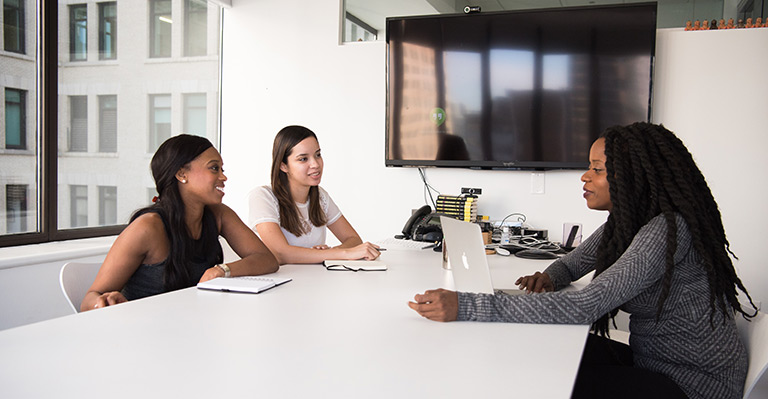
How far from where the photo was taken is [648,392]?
1401 mm

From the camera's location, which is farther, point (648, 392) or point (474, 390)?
point (648, 392)

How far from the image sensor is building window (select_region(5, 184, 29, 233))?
3.22 metres

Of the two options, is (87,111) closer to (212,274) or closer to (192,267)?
(192,267)

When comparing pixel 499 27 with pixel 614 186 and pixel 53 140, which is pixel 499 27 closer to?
pixel 614 186

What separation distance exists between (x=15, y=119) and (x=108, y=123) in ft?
2.25

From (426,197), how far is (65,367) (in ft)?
10.6

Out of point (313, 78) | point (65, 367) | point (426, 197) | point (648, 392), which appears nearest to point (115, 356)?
point (65, 367)

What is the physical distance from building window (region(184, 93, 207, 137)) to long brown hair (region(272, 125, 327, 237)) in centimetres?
207

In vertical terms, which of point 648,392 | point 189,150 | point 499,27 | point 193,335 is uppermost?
point 499,27

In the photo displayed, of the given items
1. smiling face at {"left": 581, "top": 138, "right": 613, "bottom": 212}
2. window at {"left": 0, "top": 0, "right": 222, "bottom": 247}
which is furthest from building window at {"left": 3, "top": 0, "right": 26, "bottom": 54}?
smiling face at {"left": 581, "top": 138, "right": 613, "bottom": 212}

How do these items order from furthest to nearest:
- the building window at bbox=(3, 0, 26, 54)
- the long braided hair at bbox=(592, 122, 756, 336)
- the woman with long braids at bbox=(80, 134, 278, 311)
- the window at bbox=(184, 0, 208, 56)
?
the window at bbox=(184, 0, 208, 56)
the building window at bbox=(3, 0, 26, 54)
the woman with long braids at bbox=(80, 134, 278, 311)
the long braided hair at bbox=(592, 122, 756, 336)

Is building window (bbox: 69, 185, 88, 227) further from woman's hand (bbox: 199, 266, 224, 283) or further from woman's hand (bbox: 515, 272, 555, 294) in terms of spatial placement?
woman's hand (bbox: 515, 272, 555, 294)

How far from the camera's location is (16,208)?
3270mm

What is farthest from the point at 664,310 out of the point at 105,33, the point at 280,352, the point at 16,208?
the point at 105,33
